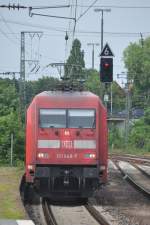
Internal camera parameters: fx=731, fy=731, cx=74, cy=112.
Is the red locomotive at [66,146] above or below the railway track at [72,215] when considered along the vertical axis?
above

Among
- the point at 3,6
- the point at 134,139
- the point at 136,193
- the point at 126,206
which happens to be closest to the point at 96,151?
the point at 126,206

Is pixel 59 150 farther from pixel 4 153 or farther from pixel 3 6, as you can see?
pixel 4 153

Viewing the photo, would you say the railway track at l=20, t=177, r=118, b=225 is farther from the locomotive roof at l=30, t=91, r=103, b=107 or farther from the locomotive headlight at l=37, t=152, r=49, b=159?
the locomotive roof at l=30, t=91, r=103, b=107

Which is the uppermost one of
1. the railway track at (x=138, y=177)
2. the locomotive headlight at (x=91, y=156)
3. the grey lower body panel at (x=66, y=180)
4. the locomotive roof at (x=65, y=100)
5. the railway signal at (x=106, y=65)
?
the railway signal at (x=106, y=65)

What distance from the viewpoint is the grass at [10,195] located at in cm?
1635

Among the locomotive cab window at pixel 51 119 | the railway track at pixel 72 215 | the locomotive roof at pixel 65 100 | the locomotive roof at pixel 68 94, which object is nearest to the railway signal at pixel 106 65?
the locomotive roof at pixel 68 94

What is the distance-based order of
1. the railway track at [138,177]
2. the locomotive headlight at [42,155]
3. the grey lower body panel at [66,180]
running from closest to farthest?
1. the grey lower body panel at [66,180]
2. the locomotive headlight at [42,155]
3. the railway track at [138,177]

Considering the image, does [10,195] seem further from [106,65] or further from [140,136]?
[140,136]

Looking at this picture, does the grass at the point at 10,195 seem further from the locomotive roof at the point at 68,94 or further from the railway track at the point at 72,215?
the locomotive roof at the point at 68,94

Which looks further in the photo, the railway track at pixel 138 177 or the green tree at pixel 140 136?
the green tree at pixel 140 136

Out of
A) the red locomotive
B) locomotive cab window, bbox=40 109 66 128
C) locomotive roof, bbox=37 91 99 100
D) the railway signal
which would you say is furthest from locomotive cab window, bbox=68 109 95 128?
the railway signal

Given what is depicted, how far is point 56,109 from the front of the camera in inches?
824

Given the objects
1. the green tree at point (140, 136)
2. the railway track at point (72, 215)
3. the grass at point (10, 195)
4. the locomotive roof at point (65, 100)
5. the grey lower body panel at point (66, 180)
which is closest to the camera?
the grass at point (10, 195)

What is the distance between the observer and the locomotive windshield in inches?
818
